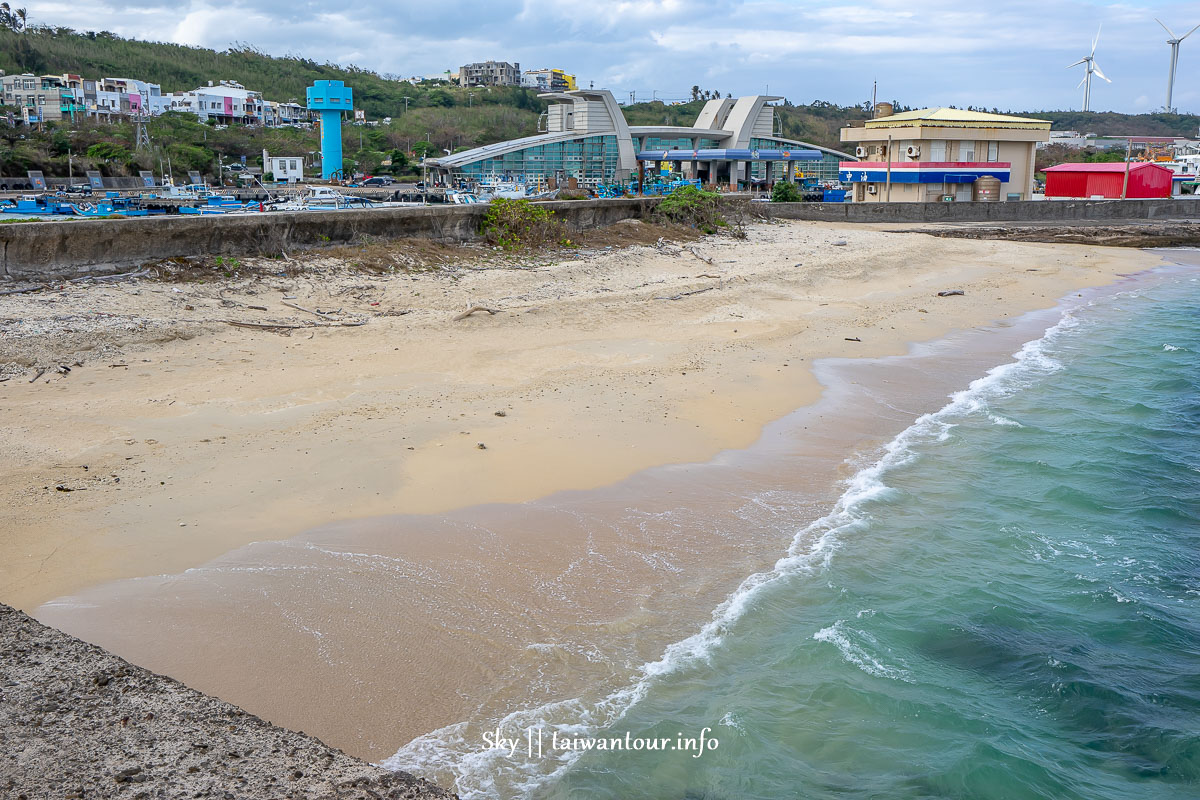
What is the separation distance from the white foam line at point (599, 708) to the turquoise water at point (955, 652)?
3 centimetres

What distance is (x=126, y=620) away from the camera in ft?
19.9

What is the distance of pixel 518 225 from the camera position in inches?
851

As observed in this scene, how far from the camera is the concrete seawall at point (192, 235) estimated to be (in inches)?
530

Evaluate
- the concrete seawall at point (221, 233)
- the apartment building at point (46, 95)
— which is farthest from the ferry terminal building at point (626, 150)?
the apartment building at point (46, 95)

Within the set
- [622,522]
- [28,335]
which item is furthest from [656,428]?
[28,335]

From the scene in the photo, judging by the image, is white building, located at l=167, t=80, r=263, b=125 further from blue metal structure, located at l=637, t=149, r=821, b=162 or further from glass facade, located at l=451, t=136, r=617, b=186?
blue metal structure, located at l=637, t=149, r=821, b=162

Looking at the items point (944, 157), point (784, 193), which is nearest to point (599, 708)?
point (784, 193)

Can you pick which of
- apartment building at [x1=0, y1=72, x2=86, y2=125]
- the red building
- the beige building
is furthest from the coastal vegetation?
the beige building

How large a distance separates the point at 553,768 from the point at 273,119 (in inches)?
4005

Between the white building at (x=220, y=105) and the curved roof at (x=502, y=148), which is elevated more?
the white building at (x=220, y=105)

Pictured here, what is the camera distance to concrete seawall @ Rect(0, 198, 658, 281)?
13469mm

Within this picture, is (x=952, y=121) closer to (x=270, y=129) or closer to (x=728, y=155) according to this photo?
(x=728, y=155)

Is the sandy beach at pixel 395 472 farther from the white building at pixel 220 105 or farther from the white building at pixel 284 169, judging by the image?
the white building at pixel 220 105

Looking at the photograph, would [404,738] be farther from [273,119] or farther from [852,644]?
[273,119]
